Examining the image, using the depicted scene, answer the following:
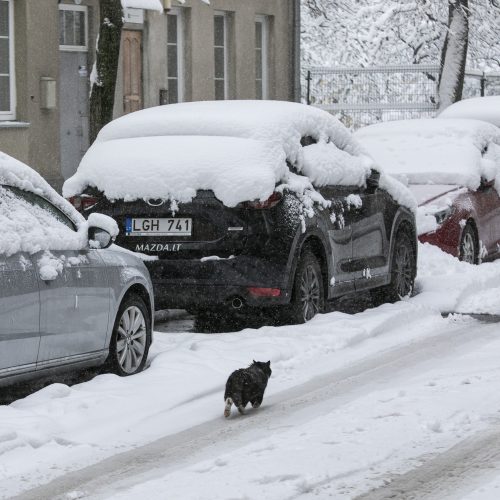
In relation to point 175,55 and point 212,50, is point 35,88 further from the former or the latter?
point 212,50

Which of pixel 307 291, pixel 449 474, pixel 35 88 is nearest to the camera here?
pixel 449 474

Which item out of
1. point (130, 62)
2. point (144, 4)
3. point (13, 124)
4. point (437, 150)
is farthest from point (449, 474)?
point (130, 62)

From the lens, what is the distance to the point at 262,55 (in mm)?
30141

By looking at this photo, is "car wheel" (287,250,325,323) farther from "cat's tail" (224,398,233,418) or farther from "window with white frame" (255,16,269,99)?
"window with white frame" (255,16,269,99)

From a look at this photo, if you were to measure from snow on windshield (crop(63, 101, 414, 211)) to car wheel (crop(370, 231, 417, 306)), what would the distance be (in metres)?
1.41

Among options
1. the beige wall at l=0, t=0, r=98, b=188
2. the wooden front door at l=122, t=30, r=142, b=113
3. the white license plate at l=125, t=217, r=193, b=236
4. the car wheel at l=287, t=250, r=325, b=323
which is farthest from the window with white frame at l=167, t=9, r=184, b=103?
the white license plate at l=125, t=217, r=193, b=236

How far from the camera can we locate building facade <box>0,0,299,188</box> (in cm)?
2161

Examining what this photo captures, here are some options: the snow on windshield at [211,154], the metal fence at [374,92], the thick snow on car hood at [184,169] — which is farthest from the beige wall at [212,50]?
the thick snow on car hood at [184,169]

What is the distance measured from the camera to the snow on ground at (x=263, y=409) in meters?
6.92

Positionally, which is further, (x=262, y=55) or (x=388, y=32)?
(x=388, y=32)

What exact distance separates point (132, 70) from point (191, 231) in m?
14.2

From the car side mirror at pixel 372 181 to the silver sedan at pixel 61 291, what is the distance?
3.56m

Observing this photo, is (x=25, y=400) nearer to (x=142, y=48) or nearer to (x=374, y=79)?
(x=142, y=48)

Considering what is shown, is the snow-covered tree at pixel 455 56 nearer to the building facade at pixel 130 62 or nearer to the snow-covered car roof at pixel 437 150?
the building facade at pixel 130 62
